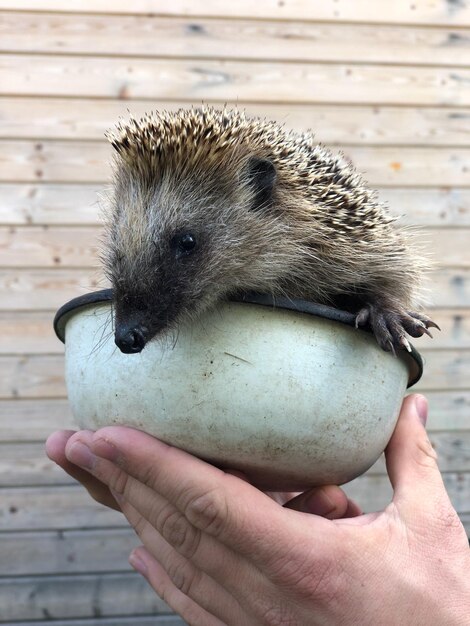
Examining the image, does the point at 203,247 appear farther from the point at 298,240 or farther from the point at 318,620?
the point at 318,620

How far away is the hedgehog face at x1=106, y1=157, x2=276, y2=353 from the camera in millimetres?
1010

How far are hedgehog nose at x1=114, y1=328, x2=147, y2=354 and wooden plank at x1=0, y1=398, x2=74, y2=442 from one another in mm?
1861

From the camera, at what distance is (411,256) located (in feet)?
4.39

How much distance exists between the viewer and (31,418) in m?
2.69

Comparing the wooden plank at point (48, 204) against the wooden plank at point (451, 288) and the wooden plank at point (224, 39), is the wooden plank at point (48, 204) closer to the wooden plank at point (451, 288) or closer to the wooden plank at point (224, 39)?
the wooden plank at point (451, 288)

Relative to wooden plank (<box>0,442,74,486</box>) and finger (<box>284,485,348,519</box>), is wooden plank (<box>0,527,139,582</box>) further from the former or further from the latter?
finger (<box>284,485,348,519</box>)

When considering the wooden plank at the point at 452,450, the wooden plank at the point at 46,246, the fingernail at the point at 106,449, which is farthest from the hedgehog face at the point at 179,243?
the wooden plank at the point at 452,450

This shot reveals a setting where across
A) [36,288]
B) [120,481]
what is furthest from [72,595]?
[120,481]

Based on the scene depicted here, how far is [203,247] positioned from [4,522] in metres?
2.10

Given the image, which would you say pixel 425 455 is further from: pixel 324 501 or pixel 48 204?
pixel 48 204

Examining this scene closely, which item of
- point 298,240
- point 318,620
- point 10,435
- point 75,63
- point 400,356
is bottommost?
point 10,435

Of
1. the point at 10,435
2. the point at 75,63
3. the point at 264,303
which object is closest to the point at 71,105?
the point at 75,63


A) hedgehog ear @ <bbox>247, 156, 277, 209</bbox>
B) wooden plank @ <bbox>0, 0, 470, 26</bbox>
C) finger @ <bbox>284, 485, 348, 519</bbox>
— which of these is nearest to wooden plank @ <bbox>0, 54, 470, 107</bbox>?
wooden plank @ <bbox>0, 0, 470, 26</bbox>

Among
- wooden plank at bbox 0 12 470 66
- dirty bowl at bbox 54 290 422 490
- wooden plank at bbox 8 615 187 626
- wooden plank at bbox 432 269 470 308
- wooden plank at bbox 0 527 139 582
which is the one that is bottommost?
wooden plank at bbox 8 615 187 626
